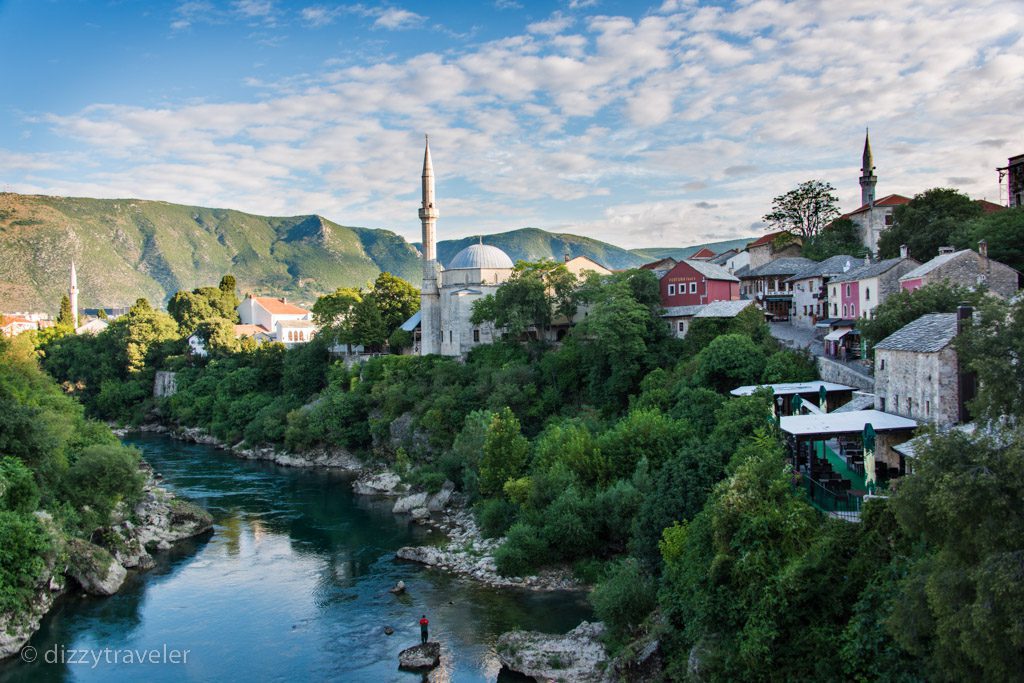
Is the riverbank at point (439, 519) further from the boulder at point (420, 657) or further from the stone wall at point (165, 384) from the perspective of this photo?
the stone wall at point (165, 384)

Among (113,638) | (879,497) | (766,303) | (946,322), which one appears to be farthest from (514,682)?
(766,303)

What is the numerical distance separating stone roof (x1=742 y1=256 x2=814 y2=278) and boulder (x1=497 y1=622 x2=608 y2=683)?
26.9 meters

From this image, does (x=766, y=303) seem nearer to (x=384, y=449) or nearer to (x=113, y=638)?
(x=384, y=449)

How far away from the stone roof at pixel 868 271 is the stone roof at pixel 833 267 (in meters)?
1.45

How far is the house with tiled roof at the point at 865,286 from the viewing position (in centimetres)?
2922

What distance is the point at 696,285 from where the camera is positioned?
38125 millimetres

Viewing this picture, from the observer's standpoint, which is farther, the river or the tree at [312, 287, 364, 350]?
the tree at [312, 287, 364, 350]

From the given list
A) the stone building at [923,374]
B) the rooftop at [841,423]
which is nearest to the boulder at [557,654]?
the rooftop at [841,423]

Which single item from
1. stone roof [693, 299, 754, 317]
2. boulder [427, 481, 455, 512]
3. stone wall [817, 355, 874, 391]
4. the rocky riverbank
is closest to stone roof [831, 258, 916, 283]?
stone roof [693, 299, 754, 317]

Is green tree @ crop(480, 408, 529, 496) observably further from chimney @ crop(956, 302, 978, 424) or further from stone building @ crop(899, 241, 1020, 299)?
chimney @ crop(956, 302, 978, 424)

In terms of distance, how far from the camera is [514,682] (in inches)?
684

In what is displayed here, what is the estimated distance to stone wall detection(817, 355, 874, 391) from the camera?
2416 centimetres

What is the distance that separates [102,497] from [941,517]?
24181 millimetres

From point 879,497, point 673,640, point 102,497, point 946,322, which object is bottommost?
point 673,640
